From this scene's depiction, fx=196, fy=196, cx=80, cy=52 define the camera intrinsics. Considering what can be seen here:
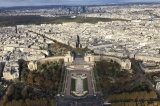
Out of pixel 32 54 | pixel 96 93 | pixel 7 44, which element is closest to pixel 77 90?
pixel 96 93

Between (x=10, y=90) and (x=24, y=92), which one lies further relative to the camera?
(x=10, y=90)

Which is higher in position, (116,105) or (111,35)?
(111,35)

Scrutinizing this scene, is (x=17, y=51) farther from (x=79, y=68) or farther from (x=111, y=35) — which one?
(x=111, y=35)

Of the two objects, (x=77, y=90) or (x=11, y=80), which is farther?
(x=11, y=80)

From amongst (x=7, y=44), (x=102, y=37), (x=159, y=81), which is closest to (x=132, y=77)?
(x=159, y=81)

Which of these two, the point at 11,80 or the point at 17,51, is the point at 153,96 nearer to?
the point at 11,80

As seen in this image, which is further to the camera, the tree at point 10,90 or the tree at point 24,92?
the tree at point 10,90

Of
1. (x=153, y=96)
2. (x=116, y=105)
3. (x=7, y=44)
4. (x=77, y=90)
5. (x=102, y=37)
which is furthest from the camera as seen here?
(x=102, y=37)

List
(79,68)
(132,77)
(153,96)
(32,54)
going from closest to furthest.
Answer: (153,96) < (132,77) < (79,68) < (32,54)

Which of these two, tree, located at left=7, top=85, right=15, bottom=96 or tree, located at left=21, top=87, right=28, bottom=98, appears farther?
tree, located at left=7, top=85, right=15, bottom=96
